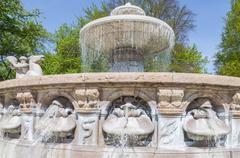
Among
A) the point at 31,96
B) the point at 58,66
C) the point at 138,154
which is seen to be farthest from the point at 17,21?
the point at 138,154

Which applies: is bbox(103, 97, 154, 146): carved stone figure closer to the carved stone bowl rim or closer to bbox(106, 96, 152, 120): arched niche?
bbox(106, 96, 152, 120): arched niche

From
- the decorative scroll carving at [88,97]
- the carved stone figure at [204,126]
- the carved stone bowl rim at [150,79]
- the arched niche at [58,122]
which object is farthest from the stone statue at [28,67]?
the carved stone figure at [204,126]

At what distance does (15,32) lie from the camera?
20.9 meters

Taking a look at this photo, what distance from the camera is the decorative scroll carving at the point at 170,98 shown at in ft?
14.3

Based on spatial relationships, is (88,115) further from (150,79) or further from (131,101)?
(150,79)

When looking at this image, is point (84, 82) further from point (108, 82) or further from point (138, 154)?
point (138, 154)

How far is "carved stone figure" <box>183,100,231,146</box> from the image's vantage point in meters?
4.35

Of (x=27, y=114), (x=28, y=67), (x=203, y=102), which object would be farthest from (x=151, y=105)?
(x=28, y=67)

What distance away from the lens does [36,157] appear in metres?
4.80

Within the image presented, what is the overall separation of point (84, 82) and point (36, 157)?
1.33 m

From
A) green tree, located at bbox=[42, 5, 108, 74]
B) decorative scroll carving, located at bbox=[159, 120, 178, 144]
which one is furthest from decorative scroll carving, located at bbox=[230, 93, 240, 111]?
green tree, located at bbox=[42, 5, 108, 74]

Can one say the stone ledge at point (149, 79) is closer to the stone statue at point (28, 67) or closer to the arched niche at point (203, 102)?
the arched niche at point (203, 102)

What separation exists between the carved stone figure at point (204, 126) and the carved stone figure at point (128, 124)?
511 mm

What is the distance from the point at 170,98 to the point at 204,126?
58cm
